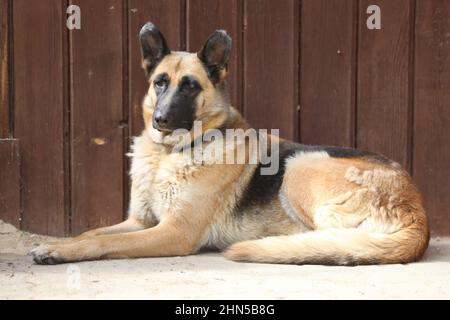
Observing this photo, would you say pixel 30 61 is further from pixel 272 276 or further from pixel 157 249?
pixel 272 276

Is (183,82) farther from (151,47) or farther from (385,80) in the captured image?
(385,80)

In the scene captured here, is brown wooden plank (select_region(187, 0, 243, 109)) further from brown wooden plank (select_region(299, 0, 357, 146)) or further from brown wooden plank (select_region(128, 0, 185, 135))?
brown wooden plank (select_region(299, 0, 357, 146))

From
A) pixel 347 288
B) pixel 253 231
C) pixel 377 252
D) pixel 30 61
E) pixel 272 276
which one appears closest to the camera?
pixel 347 288

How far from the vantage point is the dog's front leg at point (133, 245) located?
404 centimetres

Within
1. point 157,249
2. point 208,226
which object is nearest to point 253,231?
point 208,226

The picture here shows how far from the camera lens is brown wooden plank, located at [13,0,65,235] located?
503 cm

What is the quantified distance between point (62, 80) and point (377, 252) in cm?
260

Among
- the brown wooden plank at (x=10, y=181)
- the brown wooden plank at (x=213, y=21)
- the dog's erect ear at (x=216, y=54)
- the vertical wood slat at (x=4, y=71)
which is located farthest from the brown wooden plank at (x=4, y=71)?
the dog's erect ear at (x=216, y=54)

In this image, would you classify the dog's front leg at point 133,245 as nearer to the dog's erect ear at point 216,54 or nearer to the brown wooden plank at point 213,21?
the dog's erect ear at point 216,54

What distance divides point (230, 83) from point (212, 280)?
1983 millimetres

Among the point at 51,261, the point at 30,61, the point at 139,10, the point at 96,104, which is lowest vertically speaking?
the point at 51,261

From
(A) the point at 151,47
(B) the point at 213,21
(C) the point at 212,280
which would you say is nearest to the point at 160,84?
(A) the point at 151,47

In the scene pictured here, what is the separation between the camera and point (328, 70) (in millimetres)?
5172

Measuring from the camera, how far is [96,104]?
512 cm
